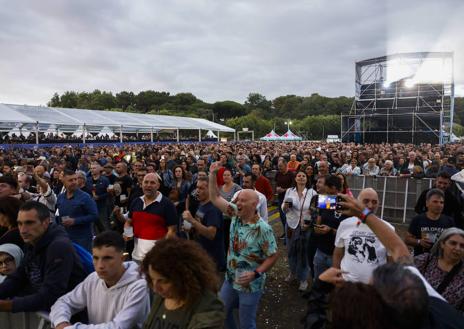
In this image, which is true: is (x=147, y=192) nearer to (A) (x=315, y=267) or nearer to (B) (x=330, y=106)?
(A) (x=315, y=267)

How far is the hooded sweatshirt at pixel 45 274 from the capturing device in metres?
2.35

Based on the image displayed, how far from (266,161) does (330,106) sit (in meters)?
91.7

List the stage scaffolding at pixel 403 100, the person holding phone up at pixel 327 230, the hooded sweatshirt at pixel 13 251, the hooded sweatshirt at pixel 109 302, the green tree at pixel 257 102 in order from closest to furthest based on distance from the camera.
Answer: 1. the hooded sweatshirt at pixel 109 302
2. the hooded sweatshirt at pixel 13 251
3. the person holding phone up at pixel 327 230
4. the stage scaffolding at pixel 403 100
5. the green tree at pixel 257 102

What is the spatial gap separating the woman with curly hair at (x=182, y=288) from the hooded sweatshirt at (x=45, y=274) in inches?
34.2

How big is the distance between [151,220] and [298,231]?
2363 mm

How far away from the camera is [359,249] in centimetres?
307

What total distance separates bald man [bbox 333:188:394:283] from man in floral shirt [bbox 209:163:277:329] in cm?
70

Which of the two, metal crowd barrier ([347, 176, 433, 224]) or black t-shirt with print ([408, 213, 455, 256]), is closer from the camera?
black t-shirt with print ([408, 213, 455, 256])

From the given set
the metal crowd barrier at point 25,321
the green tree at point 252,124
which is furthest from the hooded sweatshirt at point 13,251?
the green tree at point 252,124

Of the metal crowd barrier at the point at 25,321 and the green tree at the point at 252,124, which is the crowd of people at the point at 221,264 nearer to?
the metal crowd barrier at the point at 25,321

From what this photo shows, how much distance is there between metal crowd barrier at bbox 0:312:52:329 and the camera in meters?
2.41

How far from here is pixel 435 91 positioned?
2909 centimetres

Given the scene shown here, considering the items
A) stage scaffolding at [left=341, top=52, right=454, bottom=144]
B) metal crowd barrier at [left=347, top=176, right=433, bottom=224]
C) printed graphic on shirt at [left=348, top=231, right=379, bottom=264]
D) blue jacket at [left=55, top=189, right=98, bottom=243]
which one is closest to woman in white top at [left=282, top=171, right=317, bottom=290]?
printed graphic on shirt at [left=348, top=231, right=379, bottom=264]

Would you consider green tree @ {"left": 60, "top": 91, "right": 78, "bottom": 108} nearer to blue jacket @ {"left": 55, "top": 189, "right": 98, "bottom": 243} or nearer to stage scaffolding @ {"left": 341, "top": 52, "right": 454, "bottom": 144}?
stage scaffolding @ {"left": 341, "top": 52, "right": 454, "bottom": 144}
